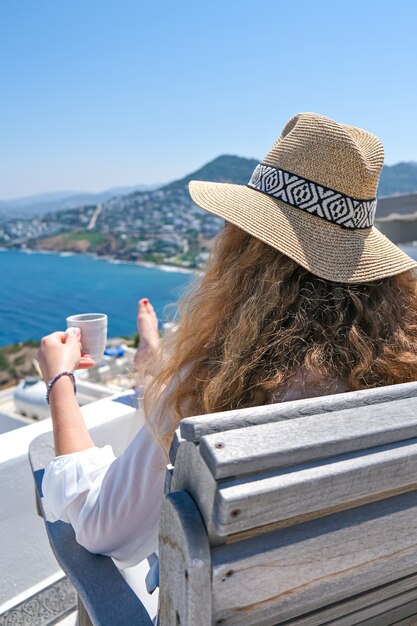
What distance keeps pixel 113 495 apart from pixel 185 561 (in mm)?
341

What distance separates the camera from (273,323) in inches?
30.6

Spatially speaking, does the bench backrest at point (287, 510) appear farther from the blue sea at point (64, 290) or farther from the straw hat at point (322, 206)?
the blue sea at point (64, 290)

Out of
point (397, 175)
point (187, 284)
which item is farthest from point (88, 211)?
point (187, 284)

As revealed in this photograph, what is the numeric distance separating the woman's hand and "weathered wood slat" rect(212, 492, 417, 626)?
0.60 m

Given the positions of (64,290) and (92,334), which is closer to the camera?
(92,334)

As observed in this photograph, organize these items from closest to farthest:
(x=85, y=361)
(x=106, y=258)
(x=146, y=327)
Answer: (x=85, y=361)
(x=146, y=327)
(x=106, y=258)

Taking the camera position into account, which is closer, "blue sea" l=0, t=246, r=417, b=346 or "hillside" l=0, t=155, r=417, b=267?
"blue sea" l=0, t=246, r=417, b=346

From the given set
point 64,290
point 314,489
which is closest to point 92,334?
point 314,489

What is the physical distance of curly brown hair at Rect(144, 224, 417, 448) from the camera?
75 cm

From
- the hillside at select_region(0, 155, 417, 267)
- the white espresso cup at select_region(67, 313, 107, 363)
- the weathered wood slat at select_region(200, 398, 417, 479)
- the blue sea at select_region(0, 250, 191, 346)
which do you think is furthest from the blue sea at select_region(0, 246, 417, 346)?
the weathered wood slat at select_region(200, 398, 417, 479)

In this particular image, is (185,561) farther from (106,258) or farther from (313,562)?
(106,258)

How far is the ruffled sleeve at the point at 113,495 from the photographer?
78cm

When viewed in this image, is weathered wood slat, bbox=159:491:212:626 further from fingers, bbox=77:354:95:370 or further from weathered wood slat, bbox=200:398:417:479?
fingers, bbox=77:354:95:370

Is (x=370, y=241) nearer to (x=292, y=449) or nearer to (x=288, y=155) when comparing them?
(x=288, y=155)
